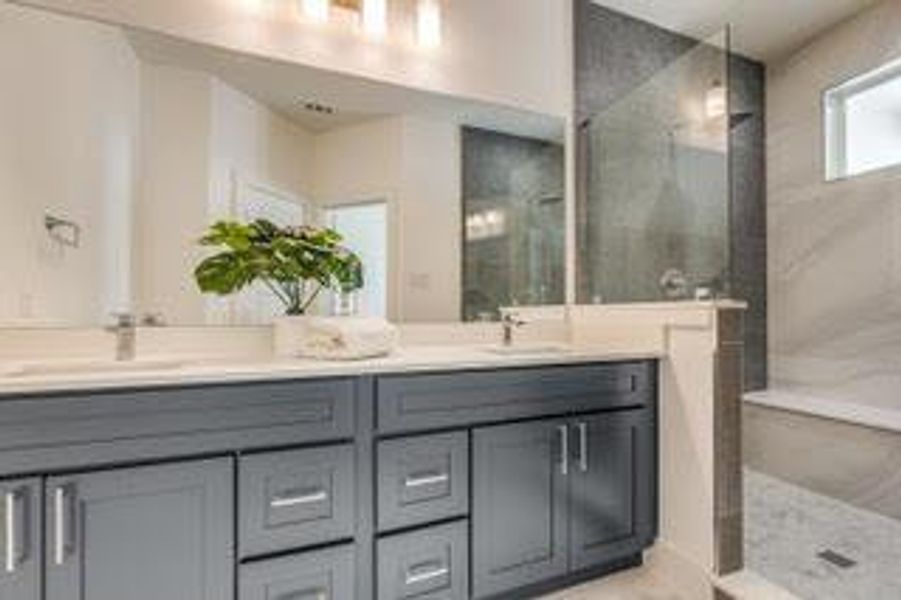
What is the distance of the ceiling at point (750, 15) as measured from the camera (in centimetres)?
280

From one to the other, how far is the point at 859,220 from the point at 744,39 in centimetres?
123

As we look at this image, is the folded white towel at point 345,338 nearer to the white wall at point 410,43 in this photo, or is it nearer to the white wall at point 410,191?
the white wall at point 410,191

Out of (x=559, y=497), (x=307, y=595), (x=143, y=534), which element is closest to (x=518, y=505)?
(x=559, y=497)

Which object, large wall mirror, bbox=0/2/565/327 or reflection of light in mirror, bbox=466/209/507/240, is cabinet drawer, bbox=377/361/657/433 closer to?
large wall mirror, bbox=0/2/565/327

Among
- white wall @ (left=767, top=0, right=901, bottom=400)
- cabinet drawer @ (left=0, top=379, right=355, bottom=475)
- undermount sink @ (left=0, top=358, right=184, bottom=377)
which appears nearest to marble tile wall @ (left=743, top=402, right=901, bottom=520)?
white wall @ (left=767, top=0, right=901, bottom=400)

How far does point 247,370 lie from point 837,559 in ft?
A: 7.08

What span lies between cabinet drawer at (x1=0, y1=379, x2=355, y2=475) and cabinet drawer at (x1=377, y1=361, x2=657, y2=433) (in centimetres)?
15

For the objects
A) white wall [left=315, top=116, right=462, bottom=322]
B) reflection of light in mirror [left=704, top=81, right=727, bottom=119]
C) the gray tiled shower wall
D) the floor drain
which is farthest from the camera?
the gray tiled shower wall

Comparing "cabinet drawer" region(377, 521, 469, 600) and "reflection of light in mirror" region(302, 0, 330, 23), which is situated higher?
"reflection of light in mirror" region(302, 0, 330, 23)

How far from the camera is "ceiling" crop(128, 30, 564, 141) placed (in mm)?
1804

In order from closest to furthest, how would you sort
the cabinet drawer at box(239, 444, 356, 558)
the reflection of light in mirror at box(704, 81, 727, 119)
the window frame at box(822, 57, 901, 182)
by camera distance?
1. the cabinet drawer at box(239, 444, 356, 558)
2. the reflection of light in mirror at box(704, 81, 727, 119)
3. the window frame at box(822, 57, 901, 182)

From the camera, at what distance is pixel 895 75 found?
291 centimetres

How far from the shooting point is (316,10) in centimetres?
198

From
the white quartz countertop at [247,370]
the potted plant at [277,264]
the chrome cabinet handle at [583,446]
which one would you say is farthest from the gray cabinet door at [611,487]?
the potted plant at [277,264]
